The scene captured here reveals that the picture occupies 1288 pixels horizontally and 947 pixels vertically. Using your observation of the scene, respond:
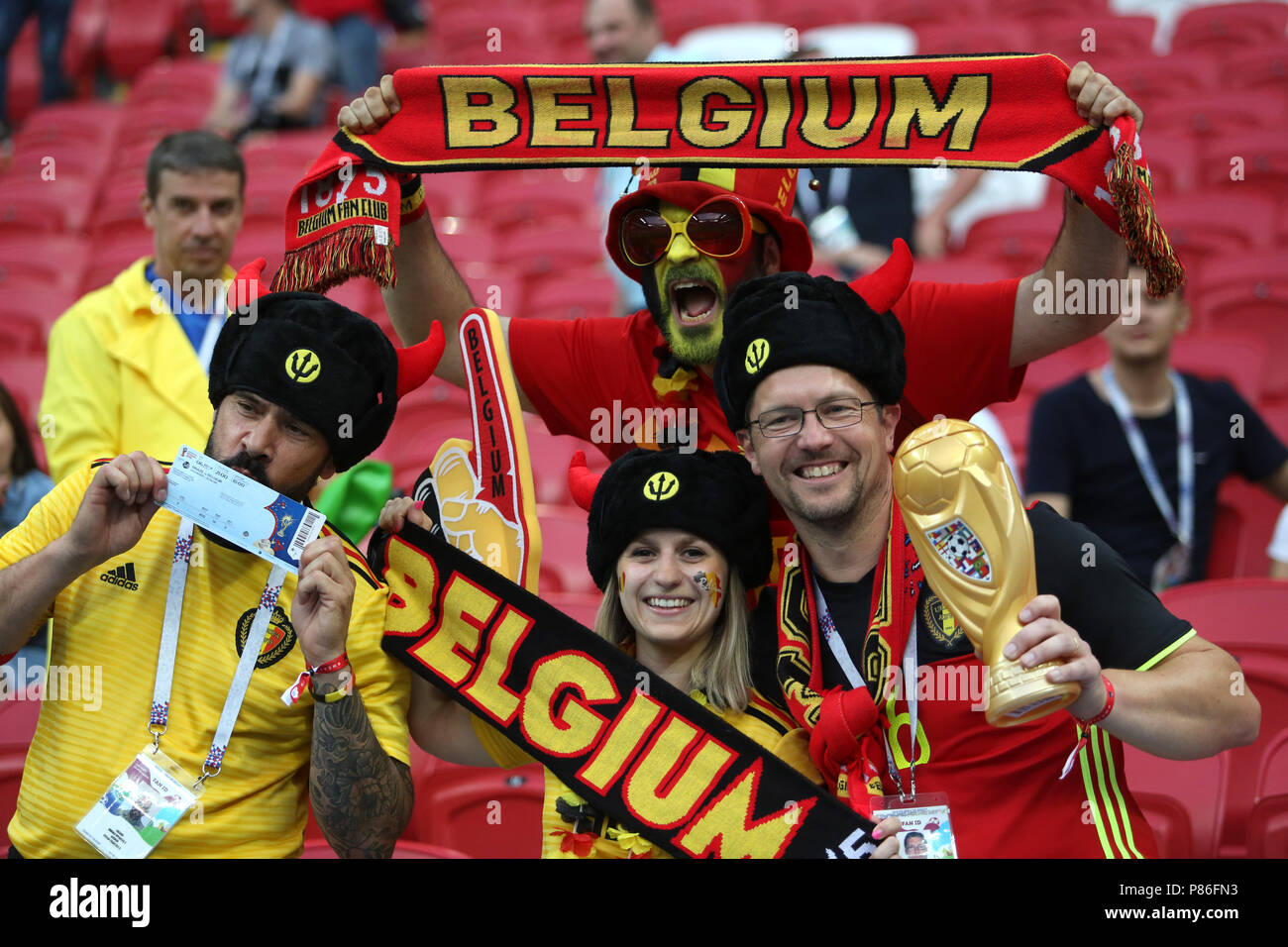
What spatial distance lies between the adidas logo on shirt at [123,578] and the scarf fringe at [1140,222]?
1.91 meters

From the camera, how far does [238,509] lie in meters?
2.30

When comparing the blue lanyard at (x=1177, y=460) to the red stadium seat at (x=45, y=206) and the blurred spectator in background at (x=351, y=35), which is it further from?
the red stadium seat at (x=45, y=206)

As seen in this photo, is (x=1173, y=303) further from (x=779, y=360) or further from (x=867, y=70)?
(x=779, y=360)

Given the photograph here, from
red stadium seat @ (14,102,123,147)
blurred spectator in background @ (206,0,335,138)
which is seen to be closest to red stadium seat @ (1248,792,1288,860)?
blurred spectator in background @ (206,0,335,138)

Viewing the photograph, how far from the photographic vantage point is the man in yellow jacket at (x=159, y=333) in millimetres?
3684

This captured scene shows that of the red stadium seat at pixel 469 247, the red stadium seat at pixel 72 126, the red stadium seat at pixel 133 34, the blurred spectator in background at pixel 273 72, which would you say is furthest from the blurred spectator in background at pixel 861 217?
the red stadium seat at pixel 133 34

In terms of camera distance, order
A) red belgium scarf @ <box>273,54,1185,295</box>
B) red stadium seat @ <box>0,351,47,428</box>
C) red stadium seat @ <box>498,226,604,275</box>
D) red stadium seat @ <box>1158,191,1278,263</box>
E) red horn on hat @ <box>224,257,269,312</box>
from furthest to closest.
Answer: red stadium seat @ <box>498,226,604,275</box> → red stadium seat @ <box>1158,191,1278,263</box> → red stadium seat @ <box>0,351,47,428</box> → red belgium scarf @ <box>273,54,1185,295</box> → red horn on hat @ <box>224,257,269,312</box>

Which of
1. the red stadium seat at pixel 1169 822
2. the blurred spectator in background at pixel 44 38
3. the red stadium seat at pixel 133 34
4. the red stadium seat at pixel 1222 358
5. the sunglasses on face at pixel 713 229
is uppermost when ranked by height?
the red stadium seat at pixel 133 34

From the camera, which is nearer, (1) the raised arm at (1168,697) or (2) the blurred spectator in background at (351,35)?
(1) the raised arm at (1168,697)

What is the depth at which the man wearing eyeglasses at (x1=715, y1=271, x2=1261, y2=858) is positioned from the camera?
2277mm

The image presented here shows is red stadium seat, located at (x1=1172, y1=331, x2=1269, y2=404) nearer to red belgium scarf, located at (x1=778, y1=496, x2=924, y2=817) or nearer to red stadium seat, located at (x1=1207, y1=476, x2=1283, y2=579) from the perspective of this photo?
red stadium seat, located at (x1=1207, y1=476, x2=1283, y2=579)

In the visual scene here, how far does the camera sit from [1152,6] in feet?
31.3

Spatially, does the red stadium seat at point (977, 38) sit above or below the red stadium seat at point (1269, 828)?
above

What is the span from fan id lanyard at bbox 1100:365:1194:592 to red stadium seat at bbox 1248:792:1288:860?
105 centimetres
